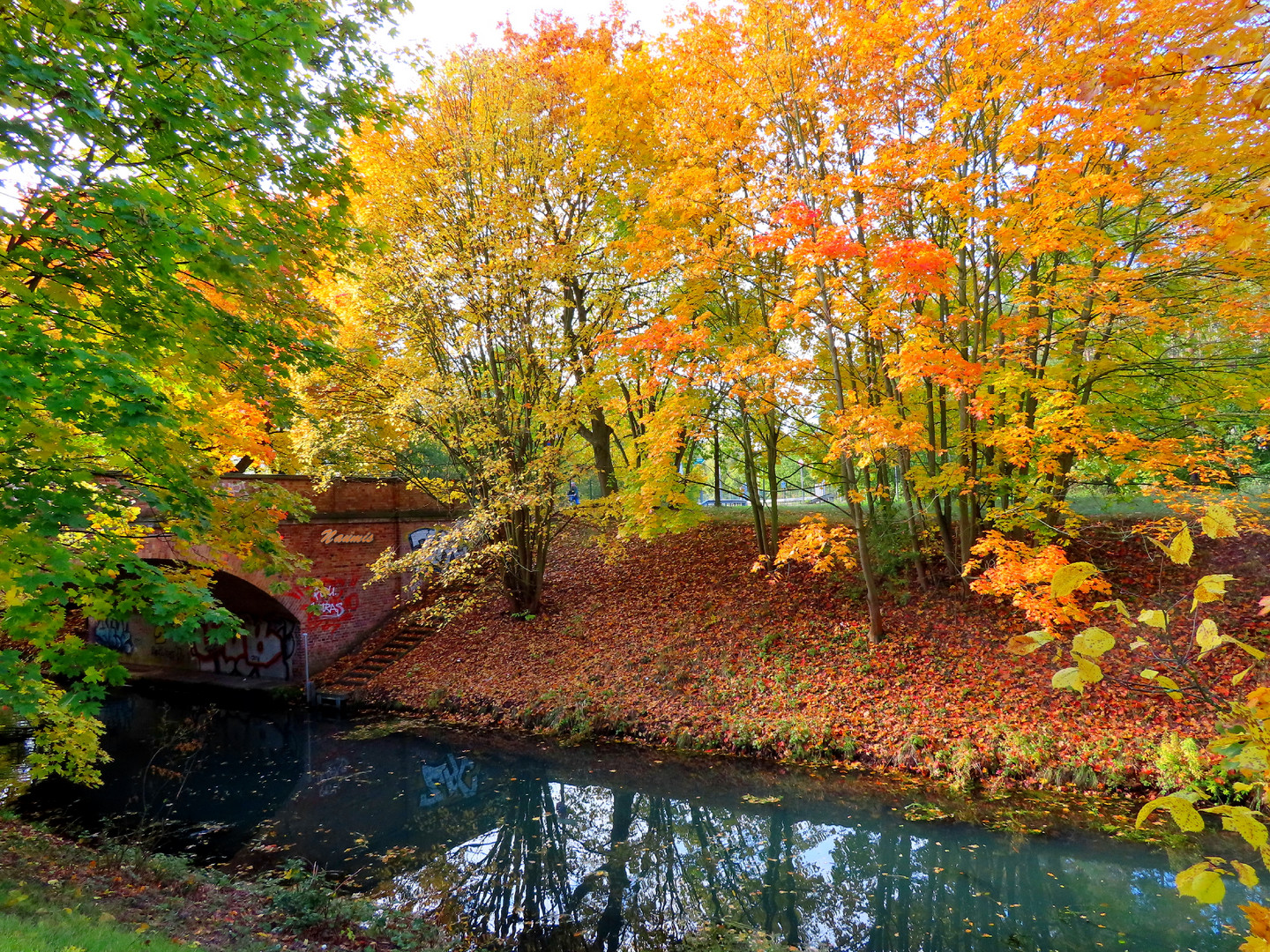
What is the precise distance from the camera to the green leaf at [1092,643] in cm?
148

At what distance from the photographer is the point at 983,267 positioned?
33.5ft

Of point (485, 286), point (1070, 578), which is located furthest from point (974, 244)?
point (1070, 578)

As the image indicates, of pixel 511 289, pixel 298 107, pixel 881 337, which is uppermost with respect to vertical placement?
pixel 511 289

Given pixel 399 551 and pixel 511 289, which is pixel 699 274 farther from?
pixel 399 551

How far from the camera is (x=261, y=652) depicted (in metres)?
16.7

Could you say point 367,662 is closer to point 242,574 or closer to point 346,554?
point 346,554

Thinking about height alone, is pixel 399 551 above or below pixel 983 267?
below

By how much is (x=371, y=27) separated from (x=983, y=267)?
336 inches

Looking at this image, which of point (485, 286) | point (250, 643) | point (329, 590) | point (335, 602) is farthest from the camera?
point (250, 643)

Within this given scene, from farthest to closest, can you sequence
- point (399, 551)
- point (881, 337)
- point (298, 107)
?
point (399, 551), point (881, 337), point (298, 107)

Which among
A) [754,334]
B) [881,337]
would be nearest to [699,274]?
[754,334]

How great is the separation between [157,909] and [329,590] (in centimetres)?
1029

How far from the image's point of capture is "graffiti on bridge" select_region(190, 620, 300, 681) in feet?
53.3

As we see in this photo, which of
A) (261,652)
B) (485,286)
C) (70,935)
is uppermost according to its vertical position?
(485,286)
